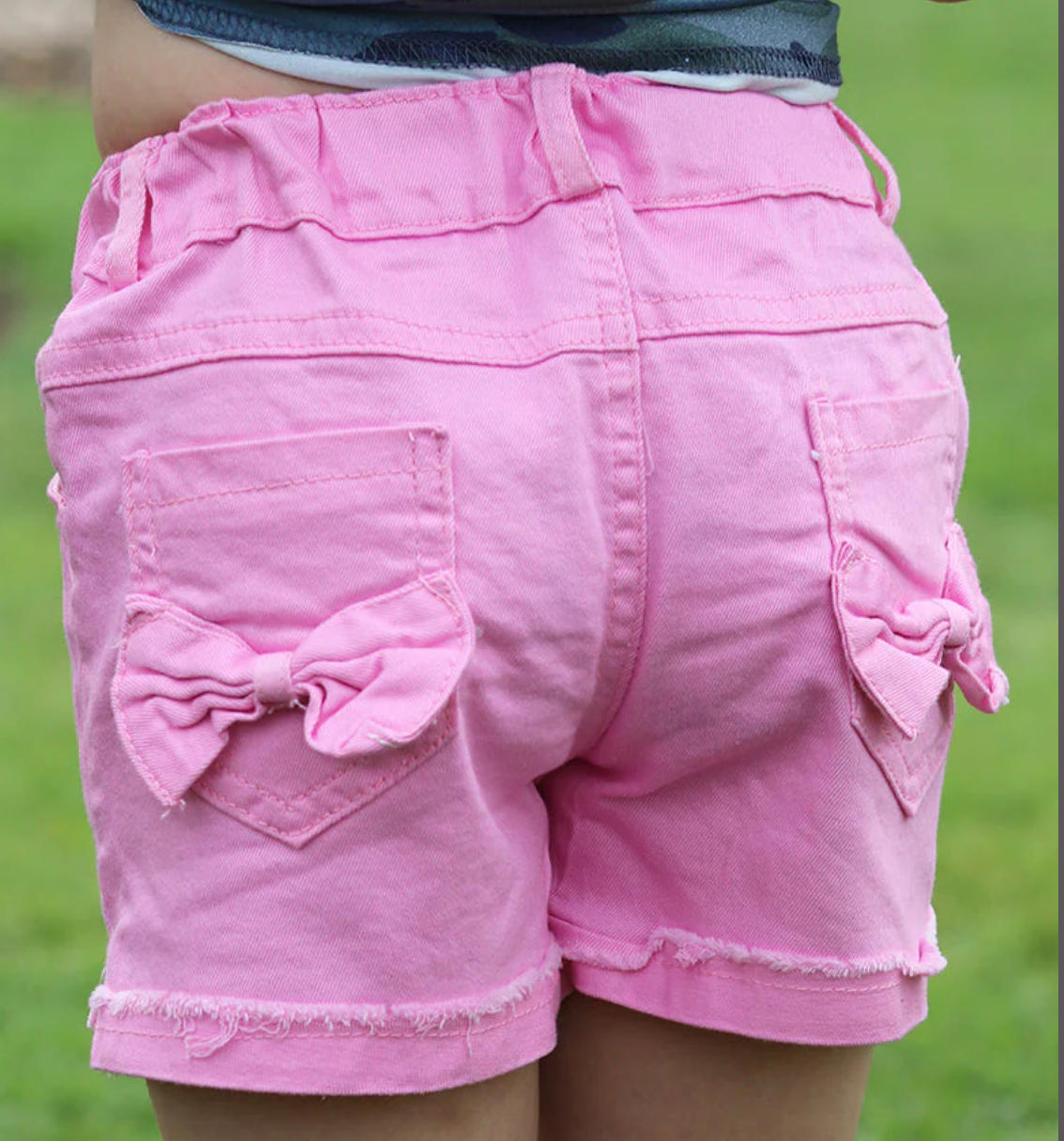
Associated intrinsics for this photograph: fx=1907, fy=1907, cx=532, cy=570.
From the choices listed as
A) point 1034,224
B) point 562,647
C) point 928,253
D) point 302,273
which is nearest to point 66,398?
point 302,273

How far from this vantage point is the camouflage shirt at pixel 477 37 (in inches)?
45.1

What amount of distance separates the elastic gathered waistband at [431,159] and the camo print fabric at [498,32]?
0.07 feet

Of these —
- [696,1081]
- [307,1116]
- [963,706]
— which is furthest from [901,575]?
[963,706]

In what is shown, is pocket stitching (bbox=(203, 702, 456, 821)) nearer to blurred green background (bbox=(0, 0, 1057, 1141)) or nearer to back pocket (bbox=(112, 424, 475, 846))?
back pocket (bbox=(112, 424, 475, 846))

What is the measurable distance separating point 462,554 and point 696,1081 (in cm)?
44

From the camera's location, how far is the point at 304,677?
1.06 m

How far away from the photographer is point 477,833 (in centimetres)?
112

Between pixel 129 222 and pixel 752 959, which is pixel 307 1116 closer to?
pixel 752 959

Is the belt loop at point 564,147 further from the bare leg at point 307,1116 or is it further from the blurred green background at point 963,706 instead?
the blurred green background at point 963,706

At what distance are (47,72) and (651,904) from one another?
808 cm

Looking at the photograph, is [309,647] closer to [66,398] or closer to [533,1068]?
[66,398]

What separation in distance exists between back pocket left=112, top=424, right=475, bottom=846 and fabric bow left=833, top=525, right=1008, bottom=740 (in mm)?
241

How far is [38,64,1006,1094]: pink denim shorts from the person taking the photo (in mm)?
1075

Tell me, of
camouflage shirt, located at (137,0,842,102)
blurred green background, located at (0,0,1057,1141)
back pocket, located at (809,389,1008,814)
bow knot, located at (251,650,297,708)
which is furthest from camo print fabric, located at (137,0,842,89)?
blurred green background, located at (0,0,1057,1141)
